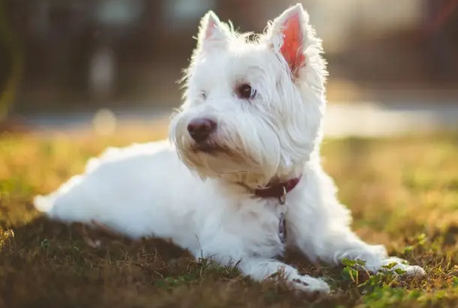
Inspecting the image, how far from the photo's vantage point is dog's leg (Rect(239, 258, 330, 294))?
11.7ft

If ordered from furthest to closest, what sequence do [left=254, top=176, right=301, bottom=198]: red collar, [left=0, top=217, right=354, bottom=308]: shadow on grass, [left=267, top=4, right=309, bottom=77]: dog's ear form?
[left=254, top=176, right=301, bottom=198]: red collar < [left=267, top=4, right=309, bottom=77]: dog's ear < [left=0, top=217, right=354, bottom=308]: shadow on grass

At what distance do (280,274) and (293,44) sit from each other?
141 cm

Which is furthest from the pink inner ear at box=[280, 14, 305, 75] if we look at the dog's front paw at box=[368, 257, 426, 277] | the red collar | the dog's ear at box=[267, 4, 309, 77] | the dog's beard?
the dog's front paw at box=[368, 257, 426, 277]

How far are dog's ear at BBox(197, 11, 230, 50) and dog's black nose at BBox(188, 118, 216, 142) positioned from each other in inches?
31.6

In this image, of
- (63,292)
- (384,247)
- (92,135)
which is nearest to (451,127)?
(92,135)

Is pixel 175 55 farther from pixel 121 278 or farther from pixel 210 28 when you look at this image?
pixel 121 278

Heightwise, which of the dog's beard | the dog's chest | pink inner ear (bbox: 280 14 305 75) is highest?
pink inner ear (bbox: 280 14 305 75)

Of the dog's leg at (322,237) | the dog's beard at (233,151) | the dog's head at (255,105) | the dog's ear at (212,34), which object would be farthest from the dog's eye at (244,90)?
the dog's leg at (322,237)

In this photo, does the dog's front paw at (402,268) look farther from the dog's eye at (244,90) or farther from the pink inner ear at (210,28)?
the pink inner ear at (210,28)

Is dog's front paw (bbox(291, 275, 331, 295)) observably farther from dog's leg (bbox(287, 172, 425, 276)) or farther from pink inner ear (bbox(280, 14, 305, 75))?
pink inner ear (bbox(280, 14, 305, 75))

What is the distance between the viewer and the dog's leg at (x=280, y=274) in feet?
11.7

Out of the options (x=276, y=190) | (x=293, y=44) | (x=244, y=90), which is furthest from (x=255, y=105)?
(x=276, y=190)

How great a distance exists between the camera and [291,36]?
4.14 metres

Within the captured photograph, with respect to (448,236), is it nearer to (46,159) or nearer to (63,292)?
(63,292)
